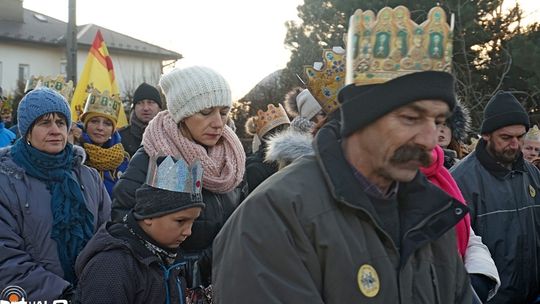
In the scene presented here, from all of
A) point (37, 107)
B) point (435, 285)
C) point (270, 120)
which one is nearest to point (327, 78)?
point (435, 285)

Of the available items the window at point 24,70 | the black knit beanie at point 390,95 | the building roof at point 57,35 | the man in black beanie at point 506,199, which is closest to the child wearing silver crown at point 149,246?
the black knit beanie at point 390,95

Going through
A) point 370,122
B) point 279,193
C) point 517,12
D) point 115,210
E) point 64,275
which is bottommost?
point 64,275

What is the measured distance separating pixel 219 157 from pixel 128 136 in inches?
140

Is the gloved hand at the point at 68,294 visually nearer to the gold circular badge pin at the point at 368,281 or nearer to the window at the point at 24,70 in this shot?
the gold circular badge pin at the point at 368,281

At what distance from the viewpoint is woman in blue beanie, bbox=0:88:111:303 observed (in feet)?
13.9

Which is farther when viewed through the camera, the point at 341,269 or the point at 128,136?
the point at 128,136

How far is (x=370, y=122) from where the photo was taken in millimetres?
2469

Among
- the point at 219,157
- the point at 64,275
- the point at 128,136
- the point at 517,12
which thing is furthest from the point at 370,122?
the point at 517,12

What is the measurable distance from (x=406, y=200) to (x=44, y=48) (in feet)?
160

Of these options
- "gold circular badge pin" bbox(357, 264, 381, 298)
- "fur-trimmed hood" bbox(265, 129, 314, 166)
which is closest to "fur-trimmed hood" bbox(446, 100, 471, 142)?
"fur-trimmed hood" bbox(265, 129, 314, 166)

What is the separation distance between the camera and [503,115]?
5.82 m

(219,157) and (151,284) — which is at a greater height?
(219,157)

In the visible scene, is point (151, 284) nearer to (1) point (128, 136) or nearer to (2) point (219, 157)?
(2) point (219, 157)

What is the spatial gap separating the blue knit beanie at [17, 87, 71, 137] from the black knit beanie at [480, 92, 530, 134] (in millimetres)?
3330
